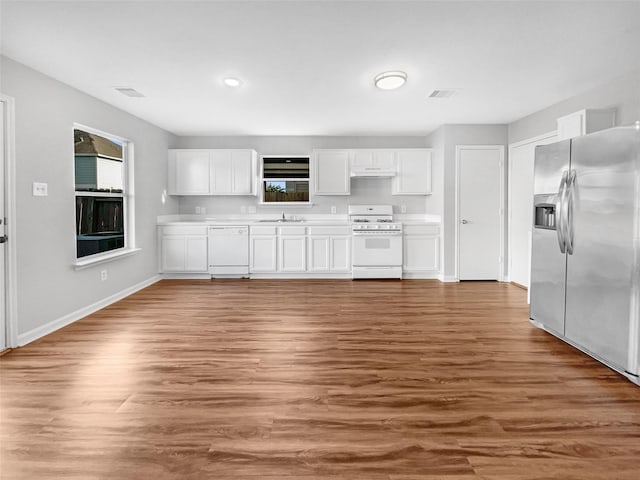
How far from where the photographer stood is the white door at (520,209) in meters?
5.25

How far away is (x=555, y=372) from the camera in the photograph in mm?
2617

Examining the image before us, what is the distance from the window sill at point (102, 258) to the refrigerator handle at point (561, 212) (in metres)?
4.46

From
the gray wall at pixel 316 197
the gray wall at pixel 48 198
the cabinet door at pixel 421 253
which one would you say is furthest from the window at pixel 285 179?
the gray wall at pixel 48 198

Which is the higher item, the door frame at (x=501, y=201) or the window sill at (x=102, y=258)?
the door frame at (x=501, y=201)

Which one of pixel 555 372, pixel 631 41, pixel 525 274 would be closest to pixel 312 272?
pixel 525 274

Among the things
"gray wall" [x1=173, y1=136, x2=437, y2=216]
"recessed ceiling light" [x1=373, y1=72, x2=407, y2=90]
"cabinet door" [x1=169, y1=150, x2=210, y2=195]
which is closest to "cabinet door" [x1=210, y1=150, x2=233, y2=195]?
"cabinet door" [x1=169, y1=150, x2=210, y2=195]

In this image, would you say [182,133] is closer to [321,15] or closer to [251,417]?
[321,15]

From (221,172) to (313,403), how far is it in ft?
16.3

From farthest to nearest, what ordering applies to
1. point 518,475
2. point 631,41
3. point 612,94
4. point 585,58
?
1. point 612,94
2. point 585,58
3. point 631,41
4. point 518,475

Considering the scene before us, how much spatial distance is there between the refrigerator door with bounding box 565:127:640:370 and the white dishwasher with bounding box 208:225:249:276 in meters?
4.47

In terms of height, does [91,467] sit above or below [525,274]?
below

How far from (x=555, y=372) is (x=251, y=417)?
2.06 meters

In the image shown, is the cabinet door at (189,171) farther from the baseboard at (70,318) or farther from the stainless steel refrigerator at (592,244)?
the stainless steel refrigerator at (592,244)

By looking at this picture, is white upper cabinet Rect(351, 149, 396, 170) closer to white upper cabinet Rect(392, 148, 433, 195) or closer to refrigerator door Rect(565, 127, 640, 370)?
white upper cabinet Rect(392, 148, 433, 195)
